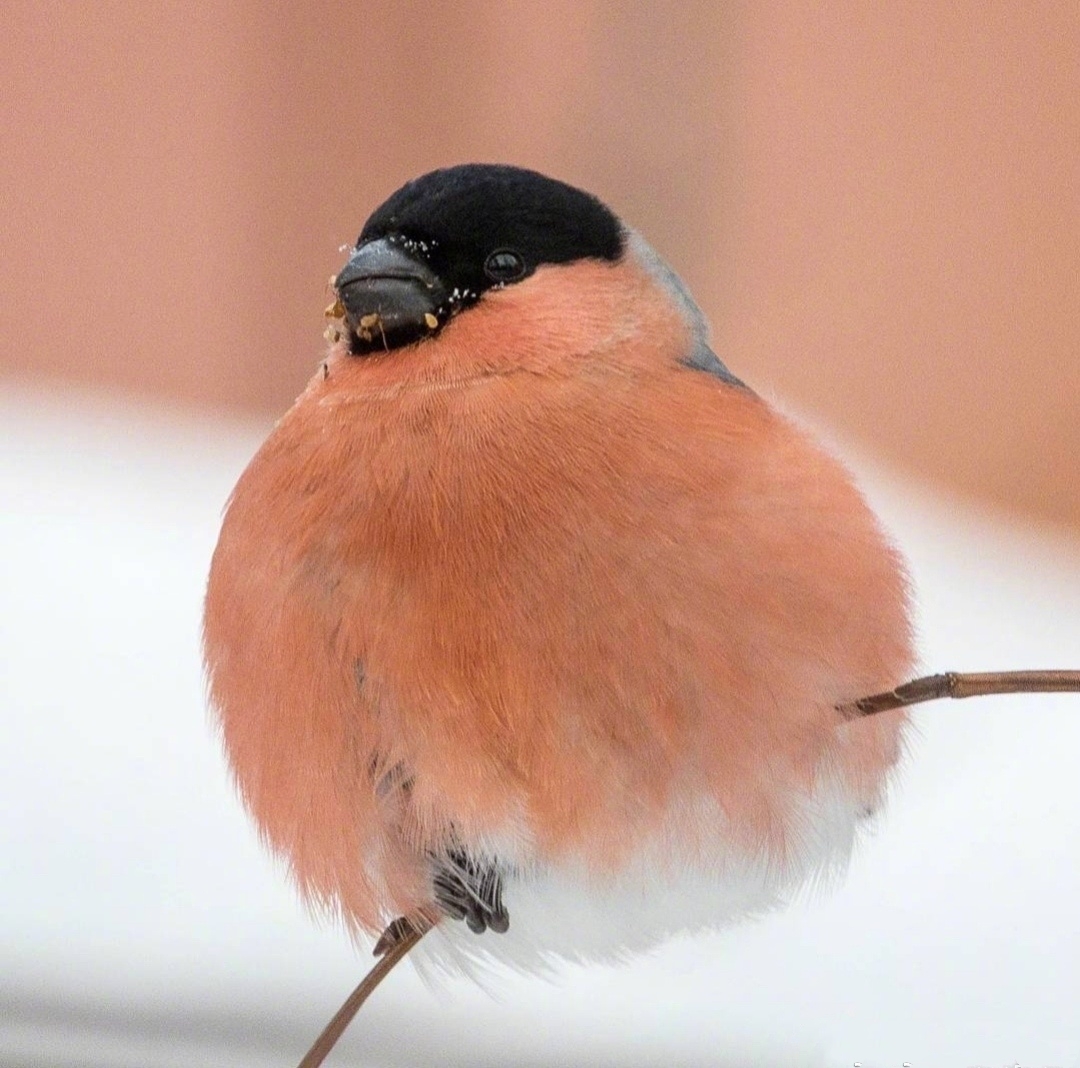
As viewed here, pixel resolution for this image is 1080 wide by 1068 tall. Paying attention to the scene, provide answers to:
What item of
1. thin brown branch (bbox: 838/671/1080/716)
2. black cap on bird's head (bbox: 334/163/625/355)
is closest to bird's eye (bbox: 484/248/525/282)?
black cap on bird's head (bbox: 334/163/625/355)

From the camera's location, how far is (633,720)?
0.66 metres

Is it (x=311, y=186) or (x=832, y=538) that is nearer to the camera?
(x=832, y=538)

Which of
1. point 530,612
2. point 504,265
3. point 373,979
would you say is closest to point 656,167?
point 504,265

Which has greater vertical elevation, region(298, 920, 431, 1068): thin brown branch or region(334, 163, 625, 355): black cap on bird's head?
region(334, 163, 625, 355): black cap on bird's head

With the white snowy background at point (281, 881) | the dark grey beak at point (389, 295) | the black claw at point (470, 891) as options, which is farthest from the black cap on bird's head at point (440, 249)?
the white snowy background at point (281, 881)

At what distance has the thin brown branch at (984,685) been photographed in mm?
575

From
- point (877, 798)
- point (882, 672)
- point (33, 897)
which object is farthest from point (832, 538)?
point (33, 897)

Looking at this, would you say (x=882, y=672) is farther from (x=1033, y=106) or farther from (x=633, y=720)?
(x=1033, y=106)

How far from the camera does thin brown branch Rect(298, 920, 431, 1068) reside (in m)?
0.67

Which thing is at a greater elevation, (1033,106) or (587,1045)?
(1033,106)

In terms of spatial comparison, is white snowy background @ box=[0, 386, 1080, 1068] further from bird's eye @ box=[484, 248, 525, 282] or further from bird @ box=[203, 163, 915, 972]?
bird's eye @ box=[484, 248, 525, 282]

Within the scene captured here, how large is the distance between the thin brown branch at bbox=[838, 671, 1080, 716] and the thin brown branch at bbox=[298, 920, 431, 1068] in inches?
11.9

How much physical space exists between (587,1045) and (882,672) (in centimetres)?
59

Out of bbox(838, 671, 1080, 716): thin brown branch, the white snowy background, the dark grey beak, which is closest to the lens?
bbox(838, 671, 1080, 716): thin brown branch
